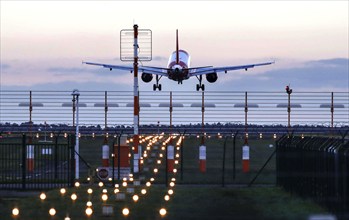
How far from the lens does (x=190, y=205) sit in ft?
65.9

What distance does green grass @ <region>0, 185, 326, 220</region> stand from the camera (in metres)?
18.0

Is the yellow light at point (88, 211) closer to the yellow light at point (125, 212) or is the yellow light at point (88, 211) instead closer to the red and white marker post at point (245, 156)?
the yellow light at point (125, 212)

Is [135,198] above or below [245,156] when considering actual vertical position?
below

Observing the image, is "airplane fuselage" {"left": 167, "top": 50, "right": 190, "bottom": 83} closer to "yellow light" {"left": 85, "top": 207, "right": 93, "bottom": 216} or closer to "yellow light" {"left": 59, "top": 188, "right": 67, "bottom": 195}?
"yellow light" {"left": 59, "top": 188, "right": 67, "bottom": 195}

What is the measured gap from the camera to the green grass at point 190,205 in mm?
18000

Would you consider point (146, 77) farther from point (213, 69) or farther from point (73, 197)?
point (73, 197)

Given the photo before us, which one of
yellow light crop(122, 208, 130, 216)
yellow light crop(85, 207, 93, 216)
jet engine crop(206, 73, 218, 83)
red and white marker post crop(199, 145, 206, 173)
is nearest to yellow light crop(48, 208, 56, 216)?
yellow light crop(85, 207, 93, 216)

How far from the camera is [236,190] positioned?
80.3 feet

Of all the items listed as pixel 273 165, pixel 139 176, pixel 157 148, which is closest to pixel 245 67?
pixel 157 148

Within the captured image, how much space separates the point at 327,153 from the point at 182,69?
163 feet

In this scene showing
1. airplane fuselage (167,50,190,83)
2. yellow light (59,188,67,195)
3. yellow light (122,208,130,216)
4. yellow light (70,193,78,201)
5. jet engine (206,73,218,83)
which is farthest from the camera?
jet engine (206,73,218,83)

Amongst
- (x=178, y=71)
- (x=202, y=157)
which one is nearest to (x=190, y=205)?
(x=202, y=157)

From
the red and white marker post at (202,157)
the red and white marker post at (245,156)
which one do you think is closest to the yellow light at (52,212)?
the red and white marker post at (202,157)

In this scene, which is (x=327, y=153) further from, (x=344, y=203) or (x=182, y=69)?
(x=182, y=69)
